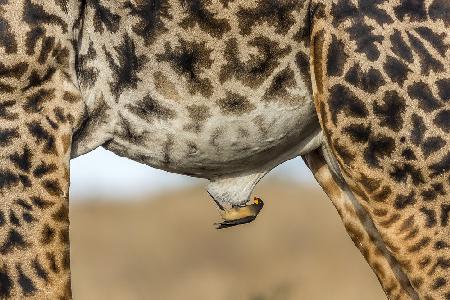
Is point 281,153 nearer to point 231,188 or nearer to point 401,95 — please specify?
point 231,188

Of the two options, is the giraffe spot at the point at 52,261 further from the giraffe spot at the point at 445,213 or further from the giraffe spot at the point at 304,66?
the giraffe spot at the point at 445,213

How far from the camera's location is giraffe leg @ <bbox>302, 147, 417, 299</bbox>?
25.2 ft

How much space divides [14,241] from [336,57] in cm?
153

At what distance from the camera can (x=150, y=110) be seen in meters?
6.96

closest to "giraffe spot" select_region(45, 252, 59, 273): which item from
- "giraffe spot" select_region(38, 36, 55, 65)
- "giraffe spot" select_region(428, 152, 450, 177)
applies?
"giraffe spot" select_region(38, 36, 55, 65)

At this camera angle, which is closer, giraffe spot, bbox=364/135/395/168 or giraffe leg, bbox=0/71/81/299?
Answer: giraffe leg, bbox=0/71/81/299

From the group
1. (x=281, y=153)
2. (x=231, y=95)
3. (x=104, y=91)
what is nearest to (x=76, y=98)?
(x=104, y=91)

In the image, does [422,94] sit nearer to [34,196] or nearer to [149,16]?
[149,16]

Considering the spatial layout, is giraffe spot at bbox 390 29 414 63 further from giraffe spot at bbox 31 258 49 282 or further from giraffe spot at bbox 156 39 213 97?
giraffe spot at bbox 31 258 49 282

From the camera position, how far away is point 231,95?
6.91m

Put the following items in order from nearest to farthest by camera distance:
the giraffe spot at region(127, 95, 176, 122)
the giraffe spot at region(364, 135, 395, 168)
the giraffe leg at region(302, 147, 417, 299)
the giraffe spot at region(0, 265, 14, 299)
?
the giraffe spot at region(0, 265, 14, 299) < the giraffe spot at region(364, 135, 395, 168) < the giraffe spot at region(127, 95, 176, 122) < the giraffe leg at region(302, 147, 417, 299)

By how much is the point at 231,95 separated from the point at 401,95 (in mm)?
743

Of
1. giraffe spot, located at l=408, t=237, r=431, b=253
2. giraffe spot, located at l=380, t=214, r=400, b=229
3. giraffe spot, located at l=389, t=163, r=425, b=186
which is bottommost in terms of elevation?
giraffe spot, located at l=408, t=237, r=431, b=253

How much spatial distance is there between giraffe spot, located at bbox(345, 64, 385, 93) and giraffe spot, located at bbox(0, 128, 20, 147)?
1.40 meters
